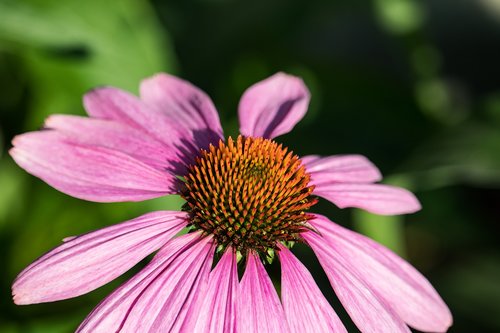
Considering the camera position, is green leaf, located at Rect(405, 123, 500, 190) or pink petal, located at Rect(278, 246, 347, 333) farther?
green leaf, located at Rect(405, 123, 500, 190)

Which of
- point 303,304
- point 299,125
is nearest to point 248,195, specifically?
point 303,304

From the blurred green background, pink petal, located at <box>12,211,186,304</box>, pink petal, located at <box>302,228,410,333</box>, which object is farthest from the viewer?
the blurred green background

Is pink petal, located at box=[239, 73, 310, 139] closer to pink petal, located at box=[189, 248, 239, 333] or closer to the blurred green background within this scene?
pink petal, located at box=[189, 248, 239, 333]

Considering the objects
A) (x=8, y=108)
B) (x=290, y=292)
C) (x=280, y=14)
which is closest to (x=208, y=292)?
(x=290, y=292)

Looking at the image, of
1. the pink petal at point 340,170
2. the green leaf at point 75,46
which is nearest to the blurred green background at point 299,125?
the green leaf at point 75,46

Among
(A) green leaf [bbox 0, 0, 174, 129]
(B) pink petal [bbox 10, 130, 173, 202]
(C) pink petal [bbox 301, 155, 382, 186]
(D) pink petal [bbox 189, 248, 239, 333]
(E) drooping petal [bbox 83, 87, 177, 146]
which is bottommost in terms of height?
(D) pink petal [bbox 189, 248, 239, 333]

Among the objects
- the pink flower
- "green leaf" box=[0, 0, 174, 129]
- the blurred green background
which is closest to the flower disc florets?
the pink flower

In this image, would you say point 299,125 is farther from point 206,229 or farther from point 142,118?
point 206,229

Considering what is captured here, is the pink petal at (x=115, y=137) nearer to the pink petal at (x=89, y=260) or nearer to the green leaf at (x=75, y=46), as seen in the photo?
the pink petal at (x=89, y=260)
